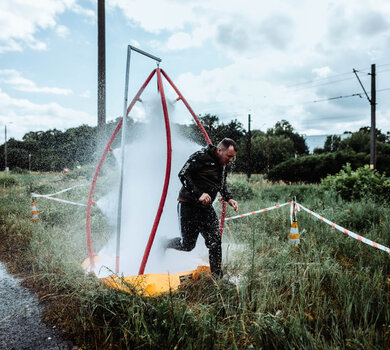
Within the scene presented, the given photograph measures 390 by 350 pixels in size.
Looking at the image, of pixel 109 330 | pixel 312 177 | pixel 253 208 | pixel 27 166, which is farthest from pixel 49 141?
pixel 109 330

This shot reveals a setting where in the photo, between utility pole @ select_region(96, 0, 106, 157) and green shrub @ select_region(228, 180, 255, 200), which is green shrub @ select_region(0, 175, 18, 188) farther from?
green shrub @ select_region(228, 180, 255, 200)

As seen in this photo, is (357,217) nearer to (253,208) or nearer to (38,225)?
(253,208)

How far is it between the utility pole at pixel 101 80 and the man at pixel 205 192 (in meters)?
5.24

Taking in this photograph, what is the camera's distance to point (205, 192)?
3.67m

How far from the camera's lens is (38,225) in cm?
595

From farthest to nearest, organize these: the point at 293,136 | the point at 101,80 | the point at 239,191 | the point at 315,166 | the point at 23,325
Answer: the point at 293,136 < the point at 315,166 < the point at 239,191 < the point at 101,80 < the point at 23,325

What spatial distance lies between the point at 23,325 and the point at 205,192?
2.19m

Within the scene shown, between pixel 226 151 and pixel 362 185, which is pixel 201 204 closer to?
pixel 226 151

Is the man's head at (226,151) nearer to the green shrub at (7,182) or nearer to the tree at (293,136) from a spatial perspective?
the green shrub at (7,182)

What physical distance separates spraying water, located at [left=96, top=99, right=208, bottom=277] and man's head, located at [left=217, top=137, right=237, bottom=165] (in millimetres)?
1130

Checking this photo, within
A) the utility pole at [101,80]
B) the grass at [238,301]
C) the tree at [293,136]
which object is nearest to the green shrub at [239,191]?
the utility pole at [101,80]

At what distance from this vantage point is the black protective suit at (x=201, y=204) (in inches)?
141

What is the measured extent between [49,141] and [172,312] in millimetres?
71348

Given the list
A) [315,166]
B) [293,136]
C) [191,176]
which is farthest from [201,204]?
[293,136]
